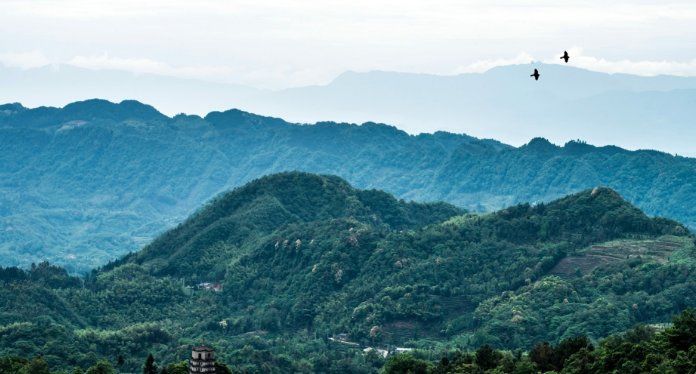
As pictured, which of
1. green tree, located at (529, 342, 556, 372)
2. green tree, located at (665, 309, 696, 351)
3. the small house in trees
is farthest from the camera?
green tree, located at (529, 342, 556, 372)

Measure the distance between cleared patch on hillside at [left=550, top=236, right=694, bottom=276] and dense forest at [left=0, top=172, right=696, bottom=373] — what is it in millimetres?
175

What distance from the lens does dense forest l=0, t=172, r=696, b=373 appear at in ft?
305

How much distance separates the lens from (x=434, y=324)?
104 m

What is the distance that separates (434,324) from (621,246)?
17287mm

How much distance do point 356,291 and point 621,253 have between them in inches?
796

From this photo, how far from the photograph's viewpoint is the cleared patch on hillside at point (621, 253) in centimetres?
10769

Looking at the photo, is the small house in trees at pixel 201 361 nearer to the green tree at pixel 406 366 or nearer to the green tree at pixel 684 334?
the green tree at pixel 406 366

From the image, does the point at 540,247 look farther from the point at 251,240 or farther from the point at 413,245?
the point at 251,240

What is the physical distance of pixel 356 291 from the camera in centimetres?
11106

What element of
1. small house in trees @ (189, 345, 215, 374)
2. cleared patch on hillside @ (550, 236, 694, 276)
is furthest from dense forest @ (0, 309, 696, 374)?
cleared patch on hillside @ (550, 236, 694, 276)

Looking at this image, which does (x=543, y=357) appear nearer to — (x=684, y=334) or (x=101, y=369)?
(x=684, y=334)

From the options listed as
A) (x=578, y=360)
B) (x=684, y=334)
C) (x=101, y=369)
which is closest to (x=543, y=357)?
(x=578, y=360)

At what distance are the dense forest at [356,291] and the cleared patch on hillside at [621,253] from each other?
0.57 ft

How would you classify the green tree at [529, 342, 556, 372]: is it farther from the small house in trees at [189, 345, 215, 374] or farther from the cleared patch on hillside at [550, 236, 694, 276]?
the cleared patch on hillside at [550, 236, 694, 276]
